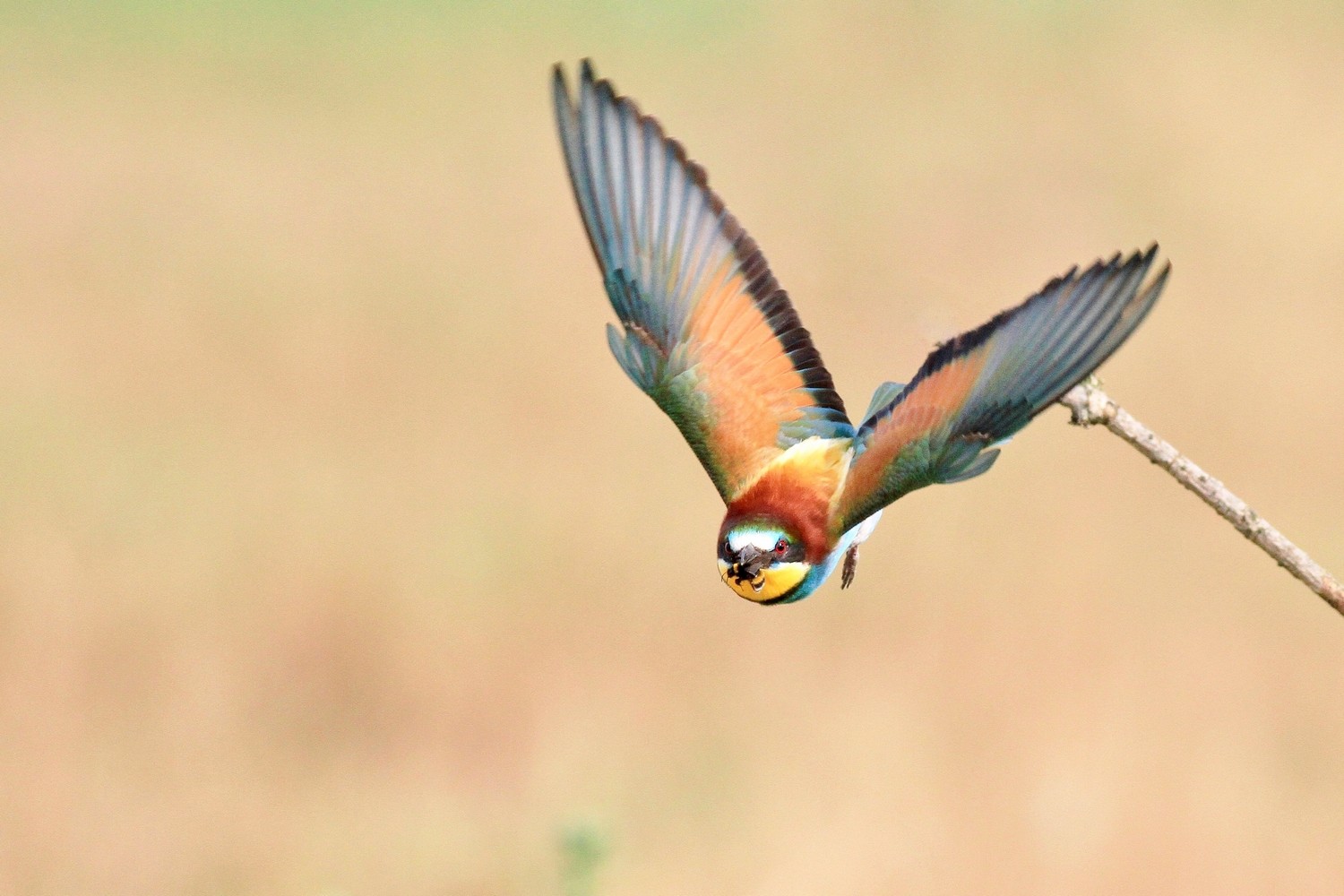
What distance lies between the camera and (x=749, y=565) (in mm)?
2242

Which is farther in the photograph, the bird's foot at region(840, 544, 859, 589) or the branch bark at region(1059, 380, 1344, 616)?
the bird's foot at region(840, 544, 859, 589)

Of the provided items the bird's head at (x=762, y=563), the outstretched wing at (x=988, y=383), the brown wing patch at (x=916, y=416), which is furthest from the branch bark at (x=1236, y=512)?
the bird's head at (x=762, y=563)

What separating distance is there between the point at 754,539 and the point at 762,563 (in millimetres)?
34

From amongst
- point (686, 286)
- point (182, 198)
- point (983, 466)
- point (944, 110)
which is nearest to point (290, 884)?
point (686, 286)

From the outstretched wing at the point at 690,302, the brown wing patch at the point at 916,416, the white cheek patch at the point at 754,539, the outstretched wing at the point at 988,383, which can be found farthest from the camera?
the outstretched wing at the point at 690,302

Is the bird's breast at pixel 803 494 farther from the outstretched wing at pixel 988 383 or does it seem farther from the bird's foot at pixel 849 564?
the bird's foot at pixel 849 564

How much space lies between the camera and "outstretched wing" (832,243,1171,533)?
216cm

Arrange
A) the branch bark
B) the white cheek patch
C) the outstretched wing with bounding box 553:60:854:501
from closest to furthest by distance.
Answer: the branch bark → the white cheek patch → the outstretched wing with bounding box 553:60:854:501

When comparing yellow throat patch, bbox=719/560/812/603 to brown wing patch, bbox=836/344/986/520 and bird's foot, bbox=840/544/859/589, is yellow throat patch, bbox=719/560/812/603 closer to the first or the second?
brown wing patch, bbox=836/344/986/520

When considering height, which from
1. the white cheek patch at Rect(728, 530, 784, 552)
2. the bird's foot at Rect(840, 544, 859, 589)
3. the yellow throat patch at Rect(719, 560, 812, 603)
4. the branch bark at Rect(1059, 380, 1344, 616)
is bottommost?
the branch bark at Rect(1059, 380, 1344, 616)

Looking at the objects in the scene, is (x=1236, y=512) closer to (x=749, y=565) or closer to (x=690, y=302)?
(x=749, y=565)

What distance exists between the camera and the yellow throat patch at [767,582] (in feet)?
7.33

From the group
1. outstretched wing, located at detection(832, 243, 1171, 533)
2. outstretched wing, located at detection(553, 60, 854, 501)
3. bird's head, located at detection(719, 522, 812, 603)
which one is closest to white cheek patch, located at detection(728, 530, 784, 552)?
bird's head, located at detection(719, 522, 812, 603)

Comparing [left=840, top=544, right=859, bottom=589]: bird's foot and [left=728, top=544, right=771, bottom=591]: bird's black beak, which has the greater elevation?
[left=840, top=544, right=859, bottom=589]: bird's foot
